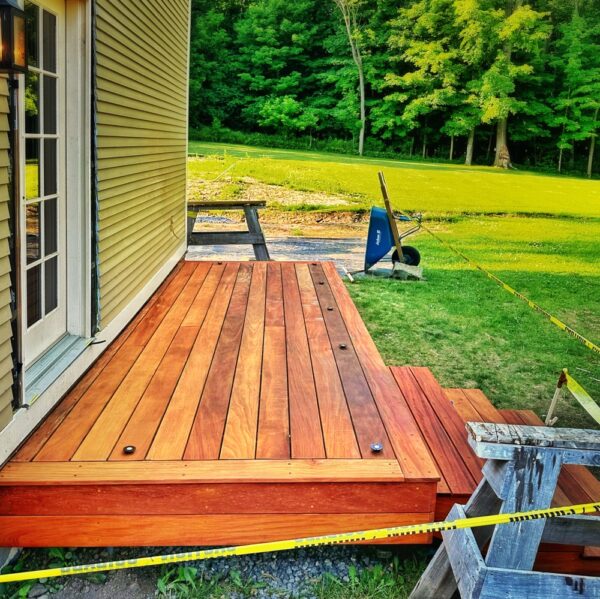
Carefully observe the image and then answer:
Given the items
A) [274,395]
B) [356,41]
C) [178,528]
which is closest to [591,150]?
[356,41]

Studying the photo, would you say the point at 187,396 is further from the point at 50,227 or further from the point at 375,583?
the point at 375,583

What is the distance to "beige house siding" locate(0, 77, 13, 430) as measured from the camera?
2.18 meters

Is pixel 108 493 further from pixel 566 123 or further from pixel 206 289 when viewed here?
pixel 566 123

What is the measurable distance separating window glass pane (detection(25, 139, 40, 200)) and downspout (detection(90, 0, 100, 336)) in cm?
48

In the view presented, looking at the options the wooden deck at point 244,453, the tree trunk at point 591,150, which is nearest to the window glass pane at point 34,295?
the wooden deck at point 244,453

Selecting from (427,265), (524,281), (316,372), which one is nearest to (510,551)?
(316,372)

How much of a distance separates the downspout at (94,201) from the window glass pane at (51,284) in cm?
24

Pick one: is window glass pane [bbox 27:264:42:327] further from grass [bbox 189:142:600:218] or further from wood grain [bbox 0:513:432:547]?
grass [bbox 189:142:600:218]

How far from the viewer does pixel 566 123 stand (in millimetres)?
30094

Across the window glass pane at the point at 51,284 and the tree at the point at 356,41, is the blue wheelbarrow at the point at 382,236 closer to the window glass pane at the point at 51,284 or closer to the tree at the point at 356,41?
the window glass pane at the point at 51,284

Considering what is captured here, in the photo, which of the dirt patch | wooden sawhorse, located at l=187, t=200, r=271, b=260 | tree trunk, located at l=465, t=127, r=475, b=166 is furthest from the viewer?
tree trunk, located at l=465, t=127, r=475, b=166

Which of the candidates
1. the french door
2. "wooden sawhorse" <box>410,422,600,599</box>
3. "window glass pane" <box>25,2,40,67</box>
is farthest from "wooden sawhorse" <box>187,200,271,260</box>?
"wooden sawhorse" <box>410,422,600,599</box>

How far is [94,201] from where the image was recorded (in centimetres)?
334

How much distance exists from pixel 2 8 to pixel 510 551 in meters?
2.15
